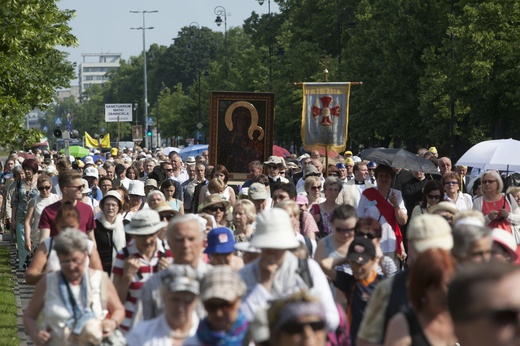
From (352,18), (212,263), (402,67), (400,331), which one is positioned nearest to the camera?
(400,331)

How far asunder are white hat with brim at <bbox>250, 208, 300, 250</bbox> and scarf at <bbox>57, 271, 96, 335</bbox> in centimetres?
106

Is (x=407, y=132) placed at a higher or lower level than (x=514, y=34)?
lower

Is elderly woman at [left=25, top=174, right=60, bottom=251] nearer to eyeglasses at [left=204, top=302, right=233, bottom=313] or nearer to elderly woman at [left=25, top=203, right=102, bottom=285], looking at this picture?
elderly woman at [left=25, top=203, right=102, bottom=285]

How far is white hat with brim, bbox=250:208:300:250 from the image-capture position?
7.05 meters

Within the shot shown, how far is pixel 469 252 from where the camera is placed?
663 centimetres

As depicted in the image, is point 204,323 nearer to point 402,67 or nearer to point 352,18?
point 402,67

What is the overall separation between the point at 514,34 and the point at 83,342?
32015 mm

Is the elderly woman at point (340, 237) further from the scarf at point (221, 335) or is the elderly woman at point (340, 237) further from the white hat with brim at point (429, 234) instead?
the scarf at point (221, 335)

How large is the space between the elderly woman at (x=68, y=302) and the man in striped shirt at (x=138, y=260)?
49cm

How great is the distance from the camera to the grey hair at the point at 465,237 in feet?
21.8

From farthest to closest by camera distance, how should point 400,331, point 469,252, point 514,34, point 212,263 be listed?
point 514,34, point 212,263, point 469,252, point 400,331

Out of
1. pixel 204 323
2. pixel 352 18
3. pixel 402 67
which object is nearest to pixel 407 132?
pixel 402 67

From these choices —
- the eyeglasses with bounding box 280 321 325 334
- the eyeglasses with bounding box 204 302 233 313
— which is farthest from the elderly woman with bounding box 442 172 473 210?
the eyeglasses with bounding box 280 321 325 334

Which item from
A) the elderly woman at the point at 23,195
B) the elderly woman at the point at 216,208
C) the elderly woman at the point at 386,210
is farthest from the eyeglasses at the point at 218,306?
the elderly woman at the point at 23,195
